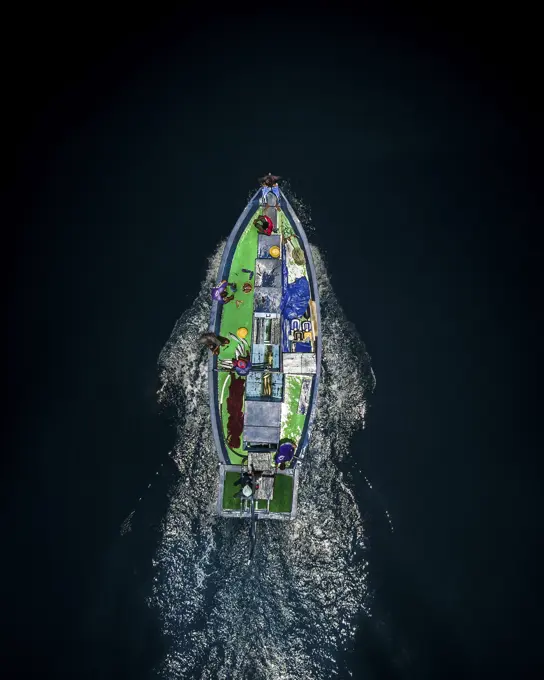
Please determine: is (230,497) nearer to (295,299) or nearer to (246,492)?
(246,492)

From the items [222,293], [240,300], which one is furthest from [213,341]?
[240,300]

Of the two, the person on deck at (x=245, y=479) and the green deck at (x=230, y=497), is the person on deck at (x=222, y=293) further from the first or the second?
the green deck at (x=230, y=497)
